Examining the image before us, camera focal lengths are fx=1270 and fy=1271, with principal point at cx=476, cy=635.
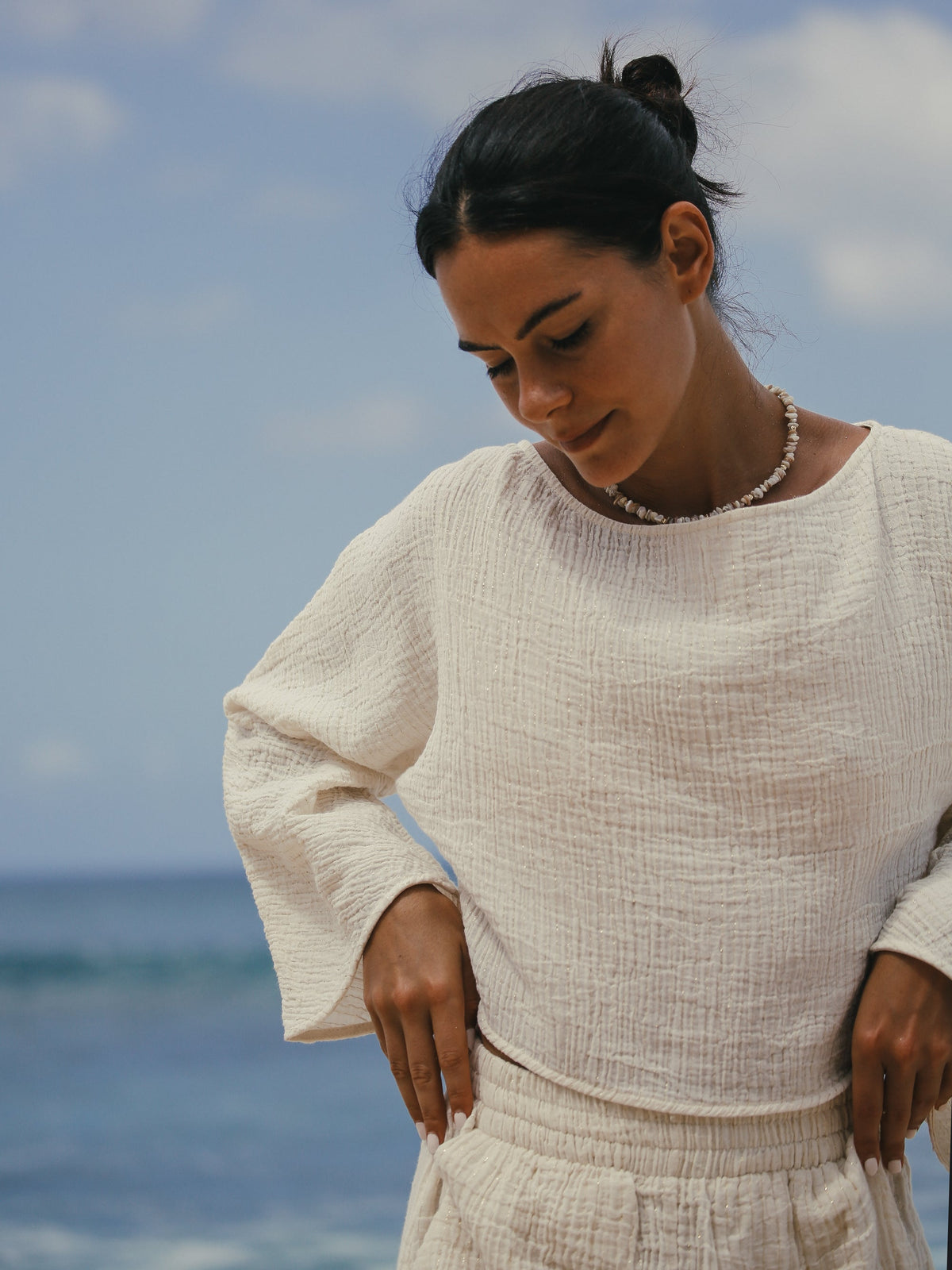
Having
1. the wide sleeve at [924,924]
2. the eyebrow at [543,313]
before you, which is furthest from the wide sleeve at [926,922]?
the eyebrow at [543,313]

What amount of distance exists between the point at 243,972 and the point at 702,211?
9588 millimetres

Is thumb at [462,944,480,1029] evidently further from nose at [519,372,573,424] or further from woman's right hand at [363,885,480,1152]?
nose at [519,372,573,424]

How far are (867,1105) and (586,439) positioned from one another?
54 centimetres

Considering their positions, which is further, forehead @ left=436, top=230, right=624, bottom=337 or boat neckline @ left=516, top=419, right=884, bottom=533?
boat neckline @ left=516, top=419, right=884, bottom=533

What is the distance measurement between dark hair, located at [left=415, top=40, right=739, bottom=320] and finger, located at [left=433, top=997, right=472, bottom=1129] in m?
0.58

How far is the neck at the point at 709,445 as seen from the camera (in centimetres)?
105

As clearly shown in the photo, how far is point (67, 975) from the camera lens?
1004 cm

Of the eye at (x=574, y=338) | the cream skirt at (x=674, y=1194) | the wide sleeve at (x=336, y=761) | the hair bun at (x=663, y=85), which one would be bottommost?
the cream skirt at (x=674, y=1194)

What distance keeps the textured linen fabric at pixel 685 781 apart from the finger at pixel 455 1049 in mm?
31

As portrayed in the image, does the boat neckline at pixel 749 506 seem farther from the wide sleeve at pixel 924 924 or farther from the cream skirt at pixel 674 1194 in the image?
the cream skirt at pixel 674 1194

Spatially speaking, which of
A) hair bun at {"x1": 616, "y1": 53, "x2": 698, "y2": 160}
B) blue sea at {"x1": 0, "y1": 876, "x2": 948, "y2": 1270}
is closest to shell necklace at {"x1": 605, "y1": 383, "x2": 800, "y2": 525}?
hair bun at {"x1": 616, "y1": 53, "x2": 698, "y2": 160}

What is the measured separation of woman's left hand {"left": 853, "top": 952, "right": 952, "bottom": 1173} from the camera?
36.3 inches

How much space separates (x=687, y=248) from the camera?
99 centimetres

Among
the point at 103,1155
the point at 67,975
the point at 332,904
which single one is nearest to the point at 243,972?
the point at 67,975
